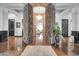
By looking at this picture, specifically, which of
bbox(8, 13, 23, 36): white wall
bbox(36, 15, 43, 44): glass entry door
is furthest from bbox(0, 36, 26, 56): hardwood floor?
bbox(36, 15, 43, 44): glass entry door

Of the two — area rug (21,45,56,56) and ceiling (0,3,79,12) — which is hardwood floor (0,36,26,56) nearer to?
area rug (21,45,56,56)

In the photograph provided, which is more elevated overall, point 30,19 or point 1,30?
point 30,19

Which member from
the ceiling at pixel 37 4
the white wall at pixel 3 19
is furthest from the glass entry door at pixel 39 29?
the white wall at pixel 3 19

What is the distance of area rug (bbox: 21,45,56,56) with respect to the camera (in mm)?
3516

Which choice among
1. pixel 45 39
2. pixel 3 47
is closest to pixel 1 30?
pixel 3 47

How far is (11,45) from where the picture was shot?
11.6 ft

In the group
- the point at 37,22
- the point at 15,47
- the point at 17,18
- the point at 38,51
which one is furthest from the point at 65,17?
the point at 15,47

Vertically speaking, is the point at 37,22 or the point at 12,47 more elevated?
the point at 37,22

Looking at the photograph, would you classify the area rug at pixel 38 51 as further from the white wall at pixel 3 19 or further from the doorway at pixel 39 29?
the white wall at pixel 3 19

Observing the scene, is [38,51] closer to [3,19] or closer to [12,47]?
[12,47]

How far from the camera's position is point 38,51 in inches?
139

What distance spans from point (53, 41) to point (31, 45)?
0.50m

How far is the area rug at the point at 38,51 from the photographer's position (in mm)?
3516

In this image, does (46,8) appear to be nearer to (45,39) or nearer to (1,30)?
(45,39)
